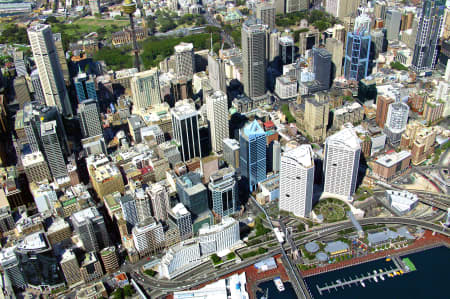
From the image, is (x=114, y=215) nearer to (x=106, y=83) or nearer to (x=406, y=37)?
(x=106, y=83)

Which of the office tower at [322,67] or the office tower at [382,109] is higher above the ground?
the office tower at [322,67]

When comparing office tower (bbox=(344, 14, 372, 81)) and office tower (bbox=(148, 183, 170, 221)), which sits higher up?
office tower (bbox=(344, 14, 372, 81))

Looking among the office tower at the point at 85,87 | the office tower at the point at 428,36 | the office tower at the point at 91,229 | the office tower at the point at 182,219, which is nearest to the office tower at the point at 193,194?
the office tower at the point at 182,219

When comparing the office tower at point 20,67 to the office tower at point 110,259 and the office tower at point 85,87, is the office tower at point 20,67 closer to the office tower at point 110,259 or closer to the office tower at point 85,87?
the office tower at point 85,87

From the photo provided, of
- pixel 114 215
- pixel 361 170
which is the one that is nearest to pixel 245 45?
pixel 361 170

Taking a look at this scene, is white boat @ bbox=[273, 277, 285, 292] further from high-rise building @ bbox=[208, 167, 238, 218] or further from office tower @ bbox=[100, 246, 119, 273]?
office tower @ bbox=[100, 246, 119, 273]

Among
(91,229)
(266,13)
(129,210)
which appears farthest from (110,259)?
(266,13)

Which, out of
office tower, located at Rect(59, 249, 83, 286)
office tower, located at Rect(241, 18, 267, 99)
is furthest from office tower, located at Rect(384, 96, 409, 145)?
office tower, located at Rect(59, 249, 83, 286)
